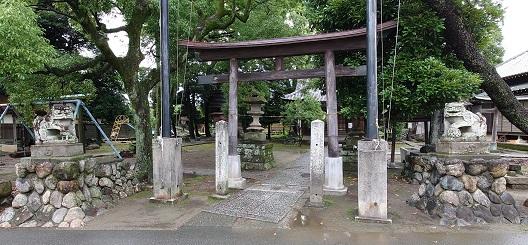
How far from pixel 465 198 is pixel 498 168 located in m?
0.83

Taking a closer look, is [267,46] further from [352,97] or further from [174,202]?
[174,202]

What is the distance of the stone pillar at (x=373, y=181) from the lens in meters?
5.98

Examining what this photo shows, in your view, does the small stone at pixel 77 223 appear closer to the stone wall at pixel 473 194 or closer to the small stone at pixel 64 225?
the small stone at pixel 64 225

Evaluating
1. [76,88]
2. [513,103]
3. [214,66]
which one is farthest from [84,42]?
[513,103]

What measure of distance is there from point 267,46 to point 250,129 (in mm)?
5018

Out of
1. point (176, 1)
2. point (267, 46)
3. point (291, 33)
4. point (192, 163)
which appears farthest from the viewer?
point (291, 33)

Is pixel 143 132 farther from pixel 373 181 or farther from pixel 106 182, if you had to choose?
pixel 373 181

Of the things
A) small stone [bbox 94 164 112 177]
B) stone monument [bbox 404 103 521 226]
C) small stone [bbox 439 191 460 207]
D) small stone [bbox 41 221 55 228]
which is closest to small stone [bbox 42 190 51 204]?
small stone [bbox 41 221 55 228]

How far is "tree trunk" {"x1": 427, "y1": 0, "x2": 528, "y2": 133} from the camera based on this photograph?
9.08 m

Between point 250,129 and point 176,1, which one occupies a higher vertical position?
point 176,1

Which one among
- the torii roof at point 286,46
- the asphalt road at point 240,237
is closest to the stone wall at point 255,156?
the torii roof at point 286,46

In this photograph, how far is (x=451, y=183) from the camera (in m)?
6.31

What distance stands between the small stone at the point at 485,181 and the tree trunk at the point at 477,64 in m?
4.11

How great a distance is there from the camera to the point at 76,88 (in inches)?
457
